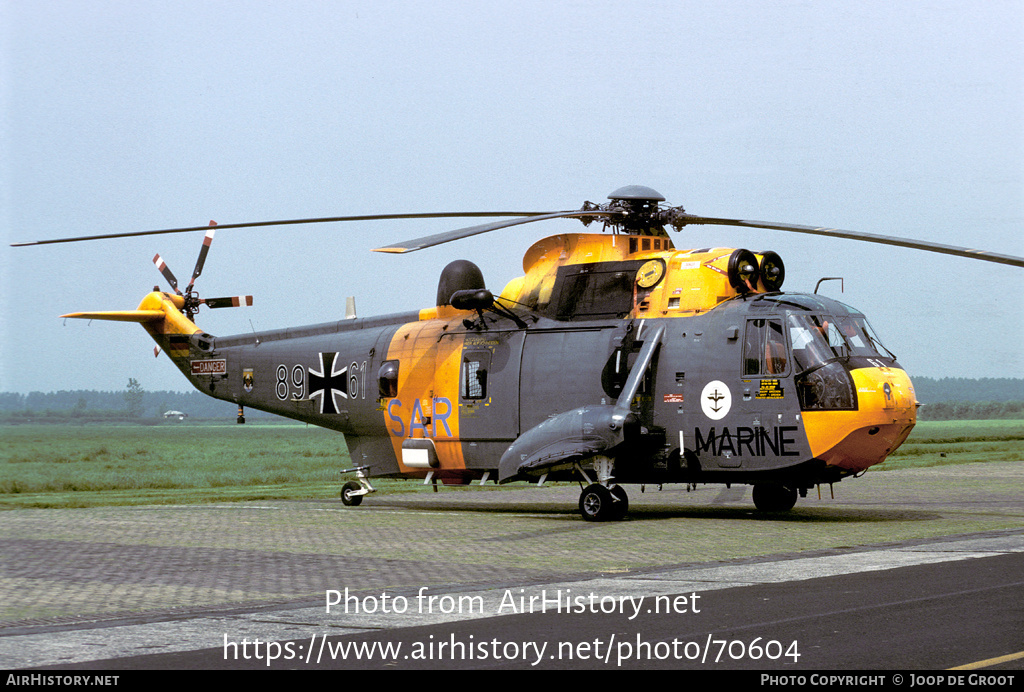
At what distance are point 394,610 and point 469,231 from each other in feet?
27.9

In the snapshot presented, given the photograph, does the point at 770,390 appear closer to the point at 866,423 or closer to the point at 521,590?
the point at 866,423

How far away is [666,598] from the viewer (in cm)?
1072

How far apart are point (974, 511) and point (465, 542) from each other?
31.3 feet

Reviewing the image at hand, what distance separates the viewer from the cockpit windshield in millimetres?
17812

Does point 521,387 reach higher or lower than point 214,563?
higher

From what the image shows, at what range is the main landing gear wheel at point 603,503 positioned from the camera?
19266mm

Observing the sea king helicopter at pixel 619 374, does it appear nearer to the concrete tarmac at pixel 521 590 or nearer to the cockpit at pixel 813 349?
the cockpit at pixel 813 349

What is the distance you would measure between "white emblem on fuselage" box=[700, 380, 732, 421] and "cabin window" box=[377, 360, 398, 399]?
6740 millimetres

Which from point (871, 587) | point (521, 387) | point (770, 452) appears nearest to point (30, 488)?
point (521, 387)

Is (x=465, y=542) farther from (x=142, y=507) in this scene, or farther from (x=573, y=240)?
(x=142, y=507)

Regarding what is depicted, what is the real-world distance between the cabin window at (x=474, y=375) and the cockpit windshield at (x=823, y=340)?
5972mm

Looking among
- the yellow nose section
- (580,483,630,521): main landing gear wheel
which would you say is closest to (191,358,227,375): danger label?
(580,483,630,521): main landing gear wheel

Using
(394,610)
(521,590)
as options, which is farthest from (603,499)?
(394,610)

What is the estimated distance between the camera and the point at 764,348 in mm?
18203
